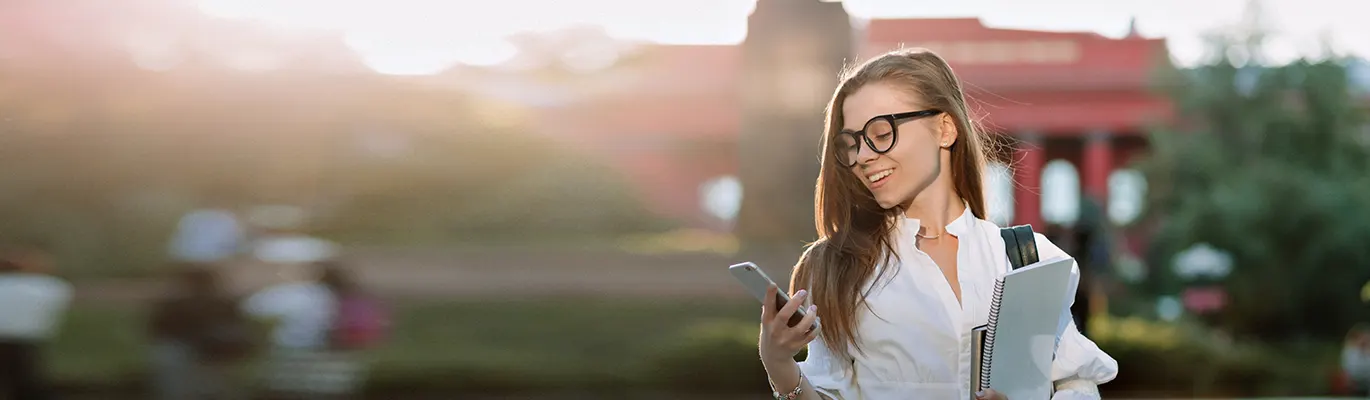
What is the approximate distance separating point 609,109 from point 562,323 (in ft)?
54.3

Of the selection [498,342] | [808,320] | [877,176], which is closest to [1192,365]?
[498,342]

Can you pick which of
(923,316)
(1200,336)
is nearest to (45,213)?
(1200,336)

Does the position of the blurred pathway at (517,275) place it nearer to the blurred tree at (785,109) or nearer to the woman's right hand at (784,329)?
the blurred tree at (785,109)

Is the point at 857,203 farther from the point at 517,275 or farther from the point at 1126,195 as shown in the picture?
the point at 1126,195

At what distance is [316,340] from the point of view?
10.4m

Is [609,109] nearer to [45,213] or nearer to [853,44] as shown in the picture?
[45,213]

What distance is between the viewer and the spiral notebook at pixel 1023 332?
2.06 meters

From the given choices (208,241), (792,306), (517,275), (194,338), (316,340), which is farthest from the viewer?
(517,275)

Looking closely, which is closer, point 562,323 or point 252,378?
point 252,378

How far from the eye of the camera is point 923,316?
228cm

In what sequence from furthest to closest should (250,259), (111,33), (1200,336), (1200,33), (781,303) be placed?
1. (1200,33)
2. (111,33)
3. (1200,336)
4. (250,259)
5. (781,303)

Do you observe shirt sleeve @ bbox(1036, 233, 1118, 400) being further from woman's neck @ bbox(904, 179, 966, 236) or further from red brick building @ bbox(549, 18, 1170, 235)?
red brick building @ bbox(549, 18, 1170, 235)

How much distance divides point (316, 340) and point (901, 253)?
8.63m

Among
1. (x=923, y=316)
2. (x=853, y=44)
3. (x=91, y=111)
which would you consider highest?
(x=91, y=111)
